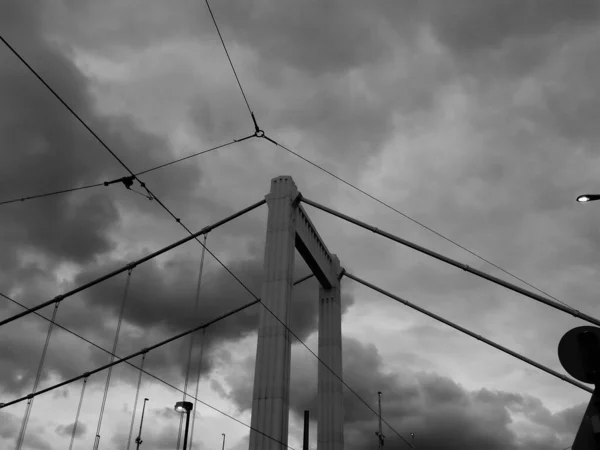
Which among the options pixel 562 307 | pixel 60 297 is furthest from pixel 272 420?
pixel 60 297

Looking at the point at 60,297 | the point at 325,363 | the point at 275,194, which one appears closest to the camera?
the point at 275,194

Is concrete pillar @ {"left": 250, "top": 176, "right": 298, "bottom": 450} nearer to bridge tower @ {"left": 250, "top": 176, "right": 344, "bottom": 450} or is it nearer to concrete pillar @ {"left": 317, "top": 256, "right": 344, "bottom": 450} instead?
bridge tower @ {"left": 250, "top": 176, "right": 344, "bottom": 450}

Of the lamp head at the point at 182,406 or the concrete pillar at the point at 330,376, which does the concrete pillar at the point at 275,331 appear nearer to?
the lamp head at the point at 182,406

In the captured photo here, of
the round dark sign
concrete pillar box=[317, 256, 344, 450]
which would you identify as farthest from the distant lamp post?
concrete pillar box=[317, 256, 344, 450]

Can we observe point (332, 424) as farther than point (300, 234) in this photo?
Yes

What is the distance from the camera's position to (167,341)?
1198 inches

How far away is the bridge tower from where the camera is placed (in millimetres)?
18203

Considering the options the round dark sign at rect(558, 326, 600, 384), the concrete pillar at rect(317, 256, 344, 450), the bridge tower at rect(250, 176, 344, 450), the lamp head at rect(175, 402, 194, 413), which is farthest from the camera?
the concrete pillar at rect(317, 256, 344, 450)

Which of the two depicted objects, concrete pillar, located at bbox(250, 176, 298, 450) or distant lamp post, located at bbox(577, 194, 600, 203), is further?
concrete pillar, located at bbox(250, 176, 298, 450)

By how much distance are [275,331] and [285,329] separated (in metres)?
0.38

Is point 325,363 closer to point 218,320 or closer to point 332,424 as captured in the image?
point 332,424

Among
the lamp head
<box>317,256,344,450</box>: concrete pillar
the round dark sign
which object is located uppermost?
<box>317,256,344,450</box>: concrete pillar

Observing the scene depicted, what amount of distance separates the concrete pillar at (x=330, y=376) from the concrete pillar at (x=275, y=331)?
905 centimetres

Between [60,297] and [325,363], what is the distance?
44.4 feet
